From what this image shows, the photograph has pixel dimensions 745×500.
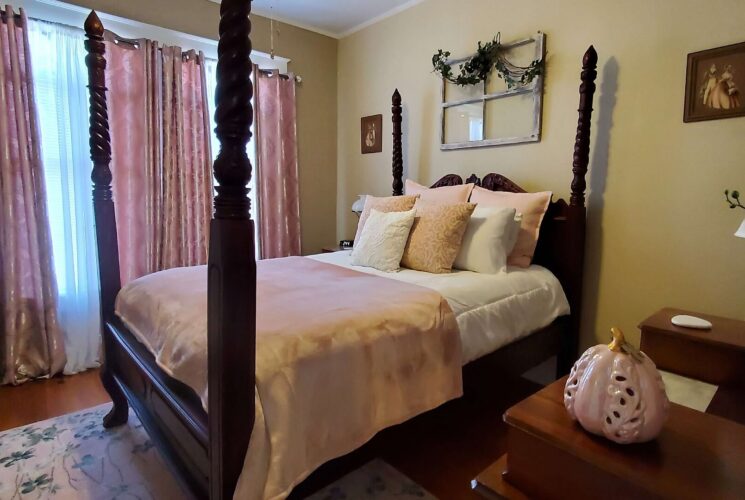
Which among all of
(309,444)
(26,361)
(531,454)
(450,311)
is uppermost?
(450,311)

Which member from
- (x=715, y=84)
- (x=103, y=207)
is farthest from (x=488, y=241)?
(x=103, y=207)

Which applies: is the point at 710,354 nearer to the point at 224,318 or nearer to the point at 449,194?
the point at 449,194

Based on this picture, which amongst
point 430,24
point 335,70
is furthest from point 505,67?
point 335,70

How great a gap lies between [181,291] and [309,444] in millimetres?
825

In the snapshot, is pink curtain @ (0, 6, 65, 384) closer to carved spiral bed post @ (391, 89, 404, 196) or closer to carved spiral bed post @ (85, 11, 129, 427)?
carved spiral bed post @ (85, 11, 129, 427)

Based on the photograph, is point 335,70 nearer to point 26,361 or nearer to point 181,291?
point 181,291

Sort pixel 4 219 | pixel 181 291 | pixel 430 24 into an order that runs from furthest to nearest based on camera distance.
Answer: pixel 430 24
pixel 4 219
pixel 181 291

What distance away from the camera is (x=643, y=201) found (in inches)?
86.1

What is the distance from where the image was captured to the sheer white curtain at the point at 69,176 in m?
2.53

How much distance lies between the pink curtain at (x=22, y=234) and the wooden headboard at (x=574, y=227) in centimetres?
292

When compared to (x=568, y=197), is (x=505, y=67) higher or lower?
higher

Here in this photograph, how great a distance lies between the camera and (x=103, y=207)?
1992mm

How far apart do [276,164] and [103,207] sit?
1.70 meters

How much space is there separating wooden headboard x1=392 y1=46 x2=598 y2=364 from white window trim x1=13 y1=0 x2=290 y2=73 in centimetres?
245
